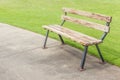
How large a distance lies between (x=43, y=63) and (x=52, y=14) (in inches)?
217

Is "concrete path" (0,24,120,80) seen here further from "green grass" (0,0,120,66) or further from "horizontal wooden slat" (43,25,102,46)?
"horizontal wooden slat" (43,25,102,46)

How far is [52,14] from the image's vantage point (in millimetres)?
10891

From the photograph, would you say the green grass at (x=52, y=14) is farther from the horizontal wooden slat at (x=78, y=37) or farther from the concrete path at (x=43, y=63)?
the horizontal wooden slat at (x=78, y=37)

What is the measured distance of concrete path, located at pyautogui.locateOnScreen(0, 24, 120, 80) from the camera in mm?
4984

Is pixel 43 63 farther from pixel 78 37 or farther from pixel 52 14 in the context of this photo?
pixel 52 14

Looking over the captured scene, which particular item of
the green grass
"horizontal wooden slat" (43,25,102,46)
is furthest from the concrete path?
"horizontal wooden slat" (43,25,102,46)

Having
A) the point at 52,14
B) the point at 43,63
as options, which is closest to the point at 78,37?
the point at 43,63

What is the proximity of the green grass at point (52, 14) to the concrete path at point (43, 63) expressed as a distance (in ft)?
1.45

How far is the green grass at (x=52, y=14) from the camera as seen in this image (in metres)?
6.63

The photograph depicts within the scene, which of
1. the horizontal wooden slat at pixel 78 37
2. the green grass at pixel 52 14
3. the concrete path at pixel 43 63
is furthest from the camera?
the green grass at pixel 52 14

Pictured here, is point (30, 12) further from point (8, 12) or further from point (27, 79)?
point (27, 79)

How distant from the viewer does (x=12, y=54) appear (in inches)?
243

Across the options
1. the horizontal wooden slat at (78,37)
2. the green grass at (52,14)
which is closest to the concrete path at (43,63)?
the green grass at (52,14)

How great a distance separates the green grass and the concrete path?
44 cm
